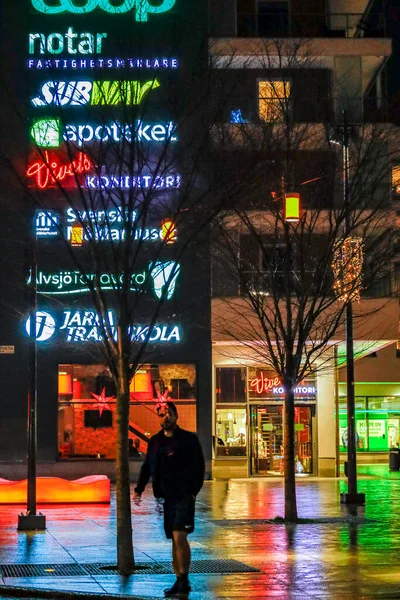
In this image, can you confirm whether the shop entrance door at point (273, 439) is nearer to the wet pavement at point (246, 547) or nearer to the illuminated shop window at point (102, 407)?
the illuminated shop window at point (102, 407)

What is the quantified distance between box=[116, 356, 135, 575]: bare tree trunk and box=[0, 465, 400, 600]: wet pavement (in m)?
0.32

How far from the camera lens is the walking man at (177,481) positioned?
10742mm

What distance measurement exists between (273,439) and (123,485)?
70.5 ft

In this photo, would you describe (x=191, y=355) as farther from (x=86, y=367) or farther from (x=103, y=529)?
(x=103, y=529)

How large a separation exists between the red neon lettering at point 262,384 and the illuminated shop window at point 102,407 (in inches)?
110

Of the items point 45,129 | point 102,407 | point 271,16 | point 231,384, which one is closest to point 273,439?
point 231,384

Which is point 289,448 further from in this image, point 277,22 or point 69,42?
point 277,22

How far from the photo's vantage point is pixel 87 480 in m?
22.9

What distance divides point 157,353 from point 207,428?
121 inches

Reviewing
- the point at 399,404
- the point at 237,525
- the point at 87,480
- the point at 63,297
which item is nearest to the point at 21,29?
the point at 63,297

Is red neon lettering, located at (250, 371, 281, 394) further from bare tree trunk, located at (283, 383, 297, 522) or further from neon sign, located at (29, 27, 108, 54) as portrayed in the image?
bare tree trunk, located at (283, 383, 297, 522)

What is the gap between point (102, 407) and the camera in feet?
103

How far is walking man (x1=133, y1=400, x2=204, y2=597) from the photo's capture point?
10.7 m

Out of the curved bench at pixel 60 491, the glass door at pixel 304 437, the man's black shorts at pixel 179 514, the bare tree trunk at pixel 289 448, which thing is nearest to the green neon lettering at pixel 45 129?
the man's black shorts at pixel 179 514
